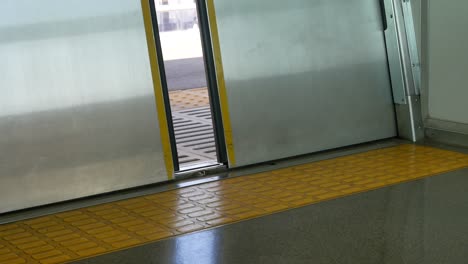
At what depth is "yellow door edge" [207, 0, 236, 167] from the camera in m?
5.84

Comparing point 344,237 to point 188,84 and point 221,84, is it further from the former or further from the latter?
point 188,84

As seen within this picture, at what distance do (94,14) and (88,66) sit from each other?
373mm

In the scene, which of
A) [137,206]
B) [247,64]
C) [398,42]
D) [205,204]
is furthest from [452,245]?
[398,42]

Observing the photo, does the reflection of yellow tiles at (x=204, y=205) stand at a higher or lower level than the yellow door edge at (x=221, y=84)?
lower

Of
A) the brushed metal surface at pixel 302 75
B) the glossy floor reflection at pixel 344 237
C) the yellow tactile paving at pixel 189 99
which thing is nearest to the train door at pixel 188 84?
the yellow tactile paving at pixel 189 99

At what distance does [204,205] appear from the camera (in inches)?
198

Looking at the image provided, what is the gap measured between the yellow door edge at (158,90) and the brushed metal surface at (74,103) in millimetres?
40

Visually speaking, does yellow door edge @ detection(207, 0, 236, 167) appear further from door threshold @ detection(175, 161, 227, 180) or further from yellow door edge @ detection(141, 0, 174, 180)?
yellow door edge @ detection(141, 0, 174, 180)

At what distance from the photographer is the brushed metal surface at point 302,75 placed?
5957 mm

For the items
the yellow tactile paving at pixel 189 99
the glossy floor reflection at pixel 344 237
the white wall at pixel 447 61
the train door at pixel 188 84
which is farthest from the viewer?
the yellow tactile paving at pixel 189 99

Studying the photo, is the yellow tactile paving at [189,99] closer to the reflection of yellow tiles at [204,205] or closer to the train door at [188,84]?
the train door at [188,84]

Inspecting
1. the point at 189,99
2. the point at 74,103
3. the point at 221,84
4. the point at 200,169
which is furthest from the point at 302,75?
the point at 189,99

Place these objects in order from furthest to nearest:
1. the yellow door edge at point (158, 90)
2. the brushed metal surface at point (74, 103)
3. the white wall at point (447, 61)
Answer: the white wall at point (447, 61)
the yellow door edge at point (158, 90)
the brushed metal surface at point (74, 103)

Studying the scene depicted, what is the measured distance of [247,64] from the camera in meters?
5.98
